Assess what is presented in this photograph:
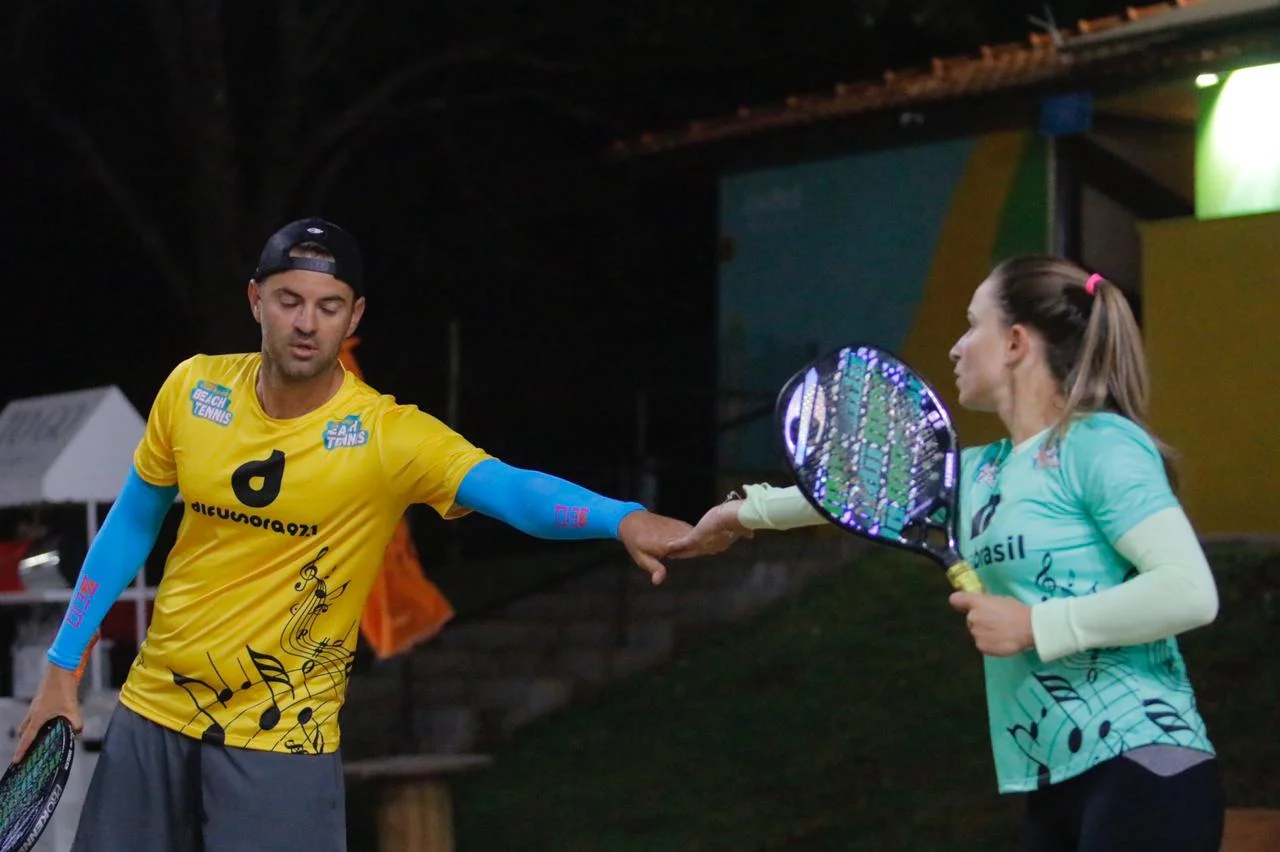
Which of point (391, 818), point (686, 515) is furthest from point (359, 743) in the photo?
point (686, 515)

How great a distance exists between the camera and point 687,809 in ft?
27.0

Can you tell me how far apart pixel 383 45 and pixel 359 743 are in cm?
805

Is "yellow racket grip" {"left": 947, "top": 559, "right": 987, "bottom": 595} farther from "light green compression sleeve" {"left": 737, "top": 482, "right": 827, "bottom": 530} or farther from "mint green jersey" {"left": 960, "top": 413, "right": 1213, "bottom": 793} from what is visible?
"light green compression sleeve" {"left": 737, "top": 482, "right": 827, "bottom": 530}

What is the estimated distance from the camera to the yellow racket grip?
3.24m

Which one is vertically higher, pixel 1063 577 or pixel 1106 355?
pixel 1106 355

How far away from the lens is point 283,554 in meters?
3.90

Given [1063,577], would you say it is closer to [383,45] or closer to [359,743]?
[359,743]

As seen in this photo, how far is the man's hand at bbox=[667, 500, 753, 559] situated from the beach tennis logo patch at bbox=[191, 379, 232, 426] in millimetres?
1162

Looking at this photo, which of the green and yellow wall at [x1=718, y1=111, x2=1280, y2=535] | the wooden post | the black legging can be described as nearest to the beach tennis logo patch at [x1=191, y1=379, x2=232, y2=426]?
the black legging

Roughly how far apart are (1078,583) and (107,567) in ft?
7.77

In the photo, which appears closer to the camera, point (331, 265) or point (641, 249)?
point (331, 265)

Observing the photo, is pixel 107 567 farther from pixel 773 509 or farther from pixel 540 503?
pixel 773 509

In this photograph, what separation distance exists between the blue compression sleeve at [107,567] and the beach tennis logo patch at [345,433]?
1.79ft

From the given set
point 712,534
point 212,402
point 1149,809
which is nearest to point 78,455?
point 212,402
